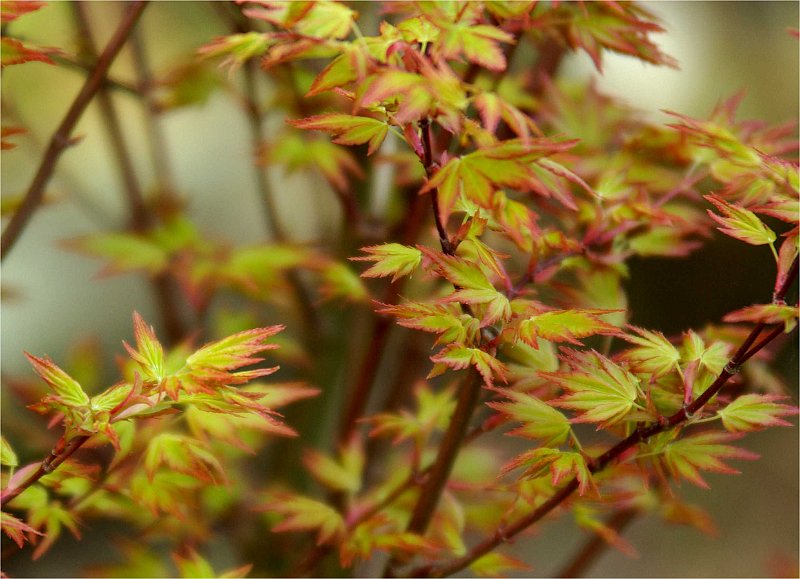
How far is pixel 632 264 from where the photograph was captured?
194 cm

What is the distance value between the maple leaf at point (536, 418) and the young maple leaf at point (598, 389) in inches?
1.0

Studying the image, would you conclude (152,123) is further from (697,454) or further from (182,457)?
(697,454)

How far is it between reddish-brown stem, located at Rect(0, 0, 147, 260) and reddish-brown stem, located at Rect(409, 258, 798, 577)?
19.9 inches

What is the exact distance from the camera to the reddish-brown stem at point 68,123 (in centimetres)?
71

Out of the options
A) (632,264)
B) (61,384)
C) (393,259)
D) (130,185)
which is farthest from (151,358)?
(632,264)

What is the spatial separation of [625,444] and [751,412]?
0.09 m

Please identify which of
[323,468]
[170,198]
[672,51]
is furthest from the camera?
[672,51]

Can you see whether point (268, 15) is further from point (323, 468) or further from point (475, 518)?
point (475, 518)

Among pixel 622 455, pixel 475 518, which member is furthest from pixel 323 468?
pixel 622 455

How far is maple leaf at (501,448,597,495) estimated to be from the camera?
0.56 meters

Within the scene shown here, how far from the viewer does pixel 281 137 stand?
3.34ft

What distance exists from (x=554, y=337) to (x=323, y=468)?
17.4 inches

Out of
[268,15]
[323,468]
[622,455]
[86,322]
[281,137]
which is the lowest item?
[86,322]

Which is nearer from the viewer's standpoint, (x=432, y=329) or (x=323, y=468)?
(x=432, y=329)
